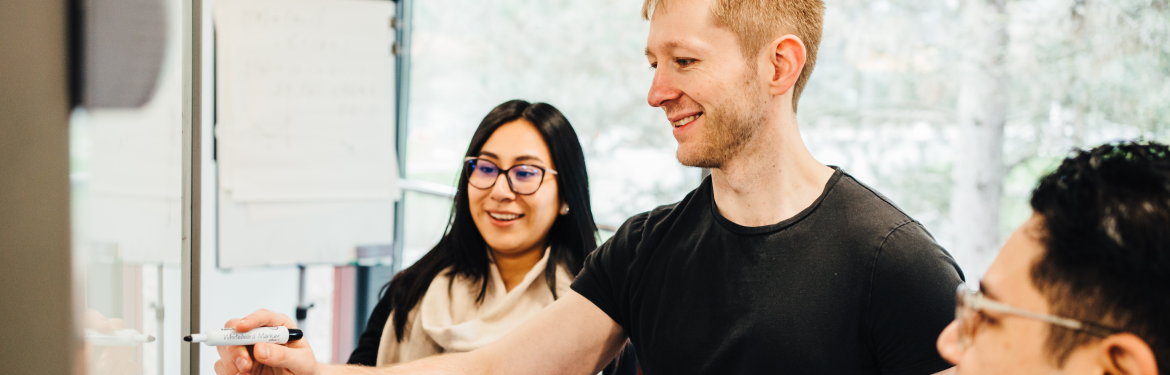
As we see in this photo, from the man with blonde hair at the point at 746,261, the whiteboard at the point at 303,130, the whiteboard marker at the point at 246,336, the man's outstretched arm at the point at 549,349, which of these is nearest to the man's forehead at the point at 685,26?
the man with blonde hair at the point at 746,261

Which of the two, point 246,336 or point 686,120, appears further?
point 686,120

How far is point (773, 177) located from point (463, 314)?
90cm

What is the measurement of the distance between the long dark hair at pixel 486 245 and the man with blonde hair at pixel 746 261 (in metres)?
0.46

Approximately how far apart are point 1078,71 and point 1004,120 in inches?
11.9

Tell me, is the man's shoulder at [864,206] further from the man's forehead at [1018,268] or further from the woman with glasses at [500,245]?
the woman with glasses at [500,245]

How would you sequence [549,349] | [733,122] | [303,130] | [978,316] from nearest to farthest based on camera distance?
1. [978,316]
2. [733,122]
3. [549,349]
4. [303,130]

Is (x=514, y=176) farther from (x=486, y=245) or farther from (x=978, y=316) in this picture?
(x=978, y=316)

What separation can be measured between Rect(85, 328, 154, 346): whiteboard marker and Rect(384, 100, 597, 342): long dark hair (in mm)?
991

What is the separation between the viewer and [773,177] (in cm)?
104

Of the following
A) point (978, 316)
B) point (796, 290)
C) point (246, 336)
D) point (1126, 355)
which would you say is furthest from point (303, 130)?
point (1126, 355)

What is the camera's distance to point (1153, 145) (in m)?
0.57

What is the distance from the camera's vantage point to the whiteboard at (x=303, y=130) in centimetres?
217

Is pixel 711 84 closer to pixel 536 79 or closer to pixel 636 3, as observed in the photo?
pixel 636 3

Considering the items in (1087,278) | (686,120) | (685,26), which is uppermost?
(685,26)
